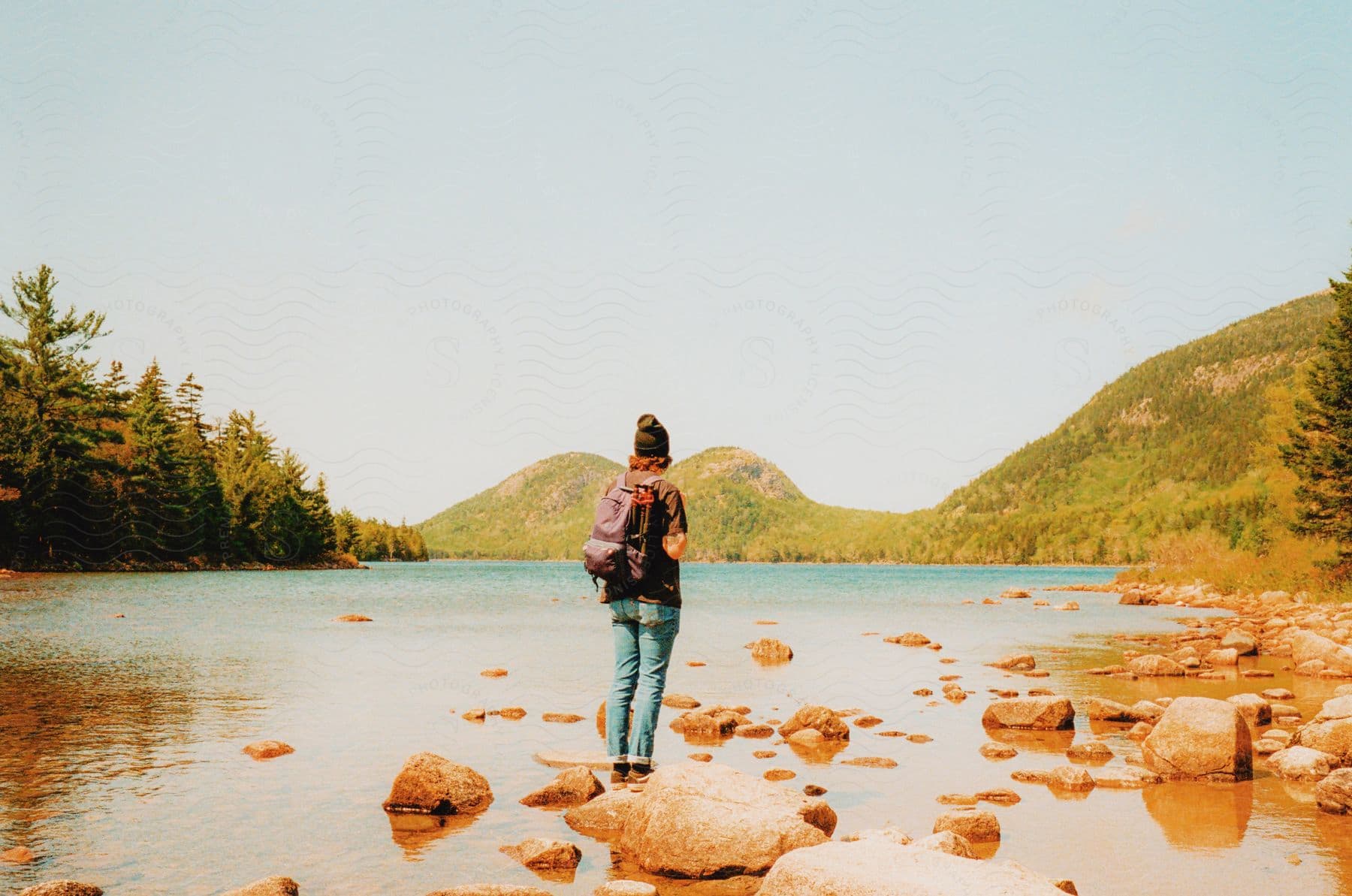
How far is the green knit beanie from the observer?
978 centimetres

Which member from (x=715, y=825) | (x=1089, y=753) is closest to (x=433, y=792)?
(x=715, y=825)

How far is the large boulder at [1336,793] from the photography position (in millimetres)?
9172

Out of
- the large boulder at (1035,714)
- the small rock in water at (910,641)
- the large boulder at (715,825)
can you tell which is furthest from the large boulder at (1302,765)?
the small rock in water at (910,641)

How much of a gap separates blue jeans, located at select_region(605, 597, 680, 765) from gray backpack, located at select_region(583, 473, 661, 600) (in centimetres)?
36

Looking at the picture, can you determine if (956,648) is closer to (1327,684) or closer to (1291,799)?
(1327,684)

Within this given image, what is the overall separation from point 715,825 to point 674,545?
8.71 feet

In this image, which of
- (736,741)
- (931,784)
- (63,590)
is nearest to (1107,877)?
(931,784)

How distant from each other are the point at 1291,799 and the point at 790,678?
12.7 metres

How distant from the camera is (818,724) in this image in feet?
45.1

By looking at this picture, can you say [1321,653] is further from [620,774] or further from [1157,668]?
[620,774]

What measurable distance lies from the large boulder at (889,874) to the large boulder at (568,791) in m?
3.71

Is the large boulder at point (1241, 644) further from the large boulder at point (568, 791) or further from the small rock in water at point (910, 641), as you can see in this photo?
the large boulder at point (568, 791)

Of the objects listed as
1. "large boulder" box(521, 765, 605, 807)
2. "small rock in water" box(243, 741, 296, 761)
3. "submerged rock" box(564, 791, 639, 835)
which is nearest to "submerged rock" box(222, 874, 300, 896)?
"submerged rock" box(564, 791, 639, 835)

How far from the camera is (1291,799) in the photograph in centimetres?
977
